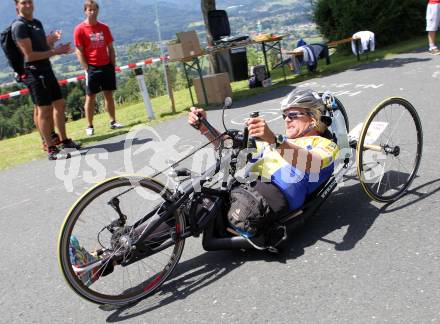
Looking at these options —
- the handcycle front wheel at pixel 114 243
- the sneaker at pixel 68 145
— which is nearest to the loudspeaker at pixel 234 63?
the sneaker at pixel 68 145

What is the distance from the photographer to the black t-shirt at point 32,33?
681cm

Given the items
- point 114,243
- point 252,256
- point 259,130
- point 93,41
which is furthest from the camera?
point 93,41

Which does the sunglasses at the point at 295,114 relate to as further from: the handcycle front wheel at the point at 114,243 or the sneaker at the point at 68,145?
the sneaker at the point at 68,145

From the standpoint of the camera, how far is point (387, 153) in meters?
3.81

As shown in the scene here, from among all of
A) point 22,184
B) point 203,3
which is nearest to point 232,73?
point 203,3

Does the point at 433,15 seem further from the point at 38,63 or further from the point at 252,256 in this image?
the point at 252,256

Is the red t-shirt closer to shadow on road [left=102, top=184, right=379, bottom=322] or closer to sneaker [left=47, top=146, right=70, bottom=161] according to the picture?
sneaker [left=47, top=146, right=70, bottom=161]

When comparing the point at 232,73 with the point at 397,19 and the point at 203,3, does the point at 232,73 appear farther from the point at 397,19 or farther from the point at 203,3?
the point at 397,19

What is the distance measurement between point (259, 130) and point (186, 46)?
7.59 m

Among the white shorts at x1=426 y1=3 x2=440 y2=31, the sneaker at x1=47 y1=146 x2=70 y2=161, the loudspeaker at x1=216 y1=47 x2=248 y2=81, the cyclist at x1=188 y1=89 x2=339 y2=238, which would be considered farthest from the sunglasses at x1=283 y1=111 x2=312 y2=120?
the loudspeaker at x1=216 y1=47 x2=248 y2=81

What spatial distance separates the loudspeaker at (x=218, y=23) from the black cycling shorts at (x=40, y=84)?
7658 mm

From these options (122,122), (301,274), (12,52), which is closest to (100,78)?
(12,52)

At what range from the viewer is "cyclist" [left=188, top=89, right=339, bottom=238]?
3.10 m

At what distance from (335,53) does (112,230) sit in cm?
1579
